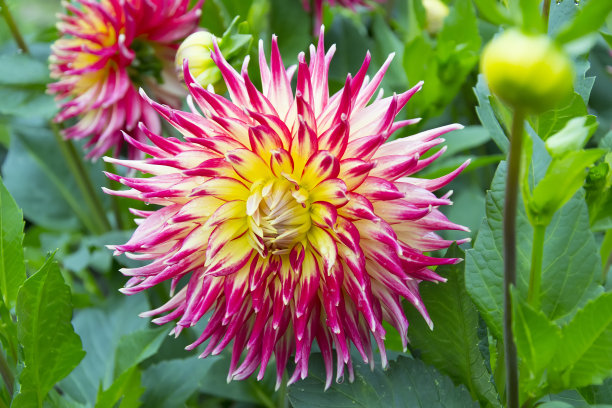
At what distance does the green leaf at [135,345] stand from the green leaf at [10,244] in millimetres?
176

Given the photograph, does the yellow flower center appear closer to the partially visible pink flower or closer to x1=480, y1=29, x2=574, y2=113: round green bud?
x1=480, y1=29, x2=574, y2=113: round green bud

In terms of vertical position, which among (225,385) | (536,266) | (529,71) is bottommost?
(225,385)

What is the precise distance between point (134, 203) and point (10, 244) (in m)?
0.38

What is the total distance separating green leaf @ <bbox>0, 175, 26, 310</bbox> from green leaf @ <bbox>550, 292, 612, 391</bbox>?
1.54 ft

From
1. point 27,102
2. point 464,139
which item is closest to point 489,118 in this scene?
point 464,139

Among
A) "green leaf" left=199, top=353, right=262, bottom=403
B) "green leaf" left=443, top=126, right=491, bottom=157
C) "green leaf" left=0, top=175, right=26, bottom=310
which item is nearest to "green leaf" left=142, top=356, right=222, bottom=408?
"green leaf" left=199, top=353, right=262, bottom=403

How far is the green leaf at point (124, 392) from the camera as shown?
2.10ft

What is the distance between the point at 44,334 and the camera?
0.59 m

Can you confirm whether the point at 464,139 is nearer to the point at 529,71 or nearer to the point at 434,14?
the point at 434,14

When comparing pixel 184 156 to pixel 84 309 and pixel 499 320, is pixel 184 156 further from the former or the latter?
pixel 84 309

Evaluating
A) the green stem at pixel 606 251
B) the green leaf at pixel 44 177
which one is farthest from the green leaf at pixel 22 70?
the green stem at pixel 606 251

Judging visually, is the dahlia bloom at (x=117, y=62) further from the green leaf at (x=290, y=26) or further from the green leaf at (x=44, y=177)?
the green leaf at (x=44, y=177)

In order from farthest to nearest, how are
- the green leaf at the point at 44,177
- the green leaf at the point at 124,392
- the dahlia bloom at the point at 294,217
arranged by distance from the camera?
the green leaf at the point at 44,177 → the green leaf at the point at 124,392 → the dahlia bloom at the point at 294,217

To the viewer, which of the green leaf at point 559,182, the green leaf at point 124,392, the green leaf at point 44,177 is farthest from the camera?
the green leaf at point 44,177
